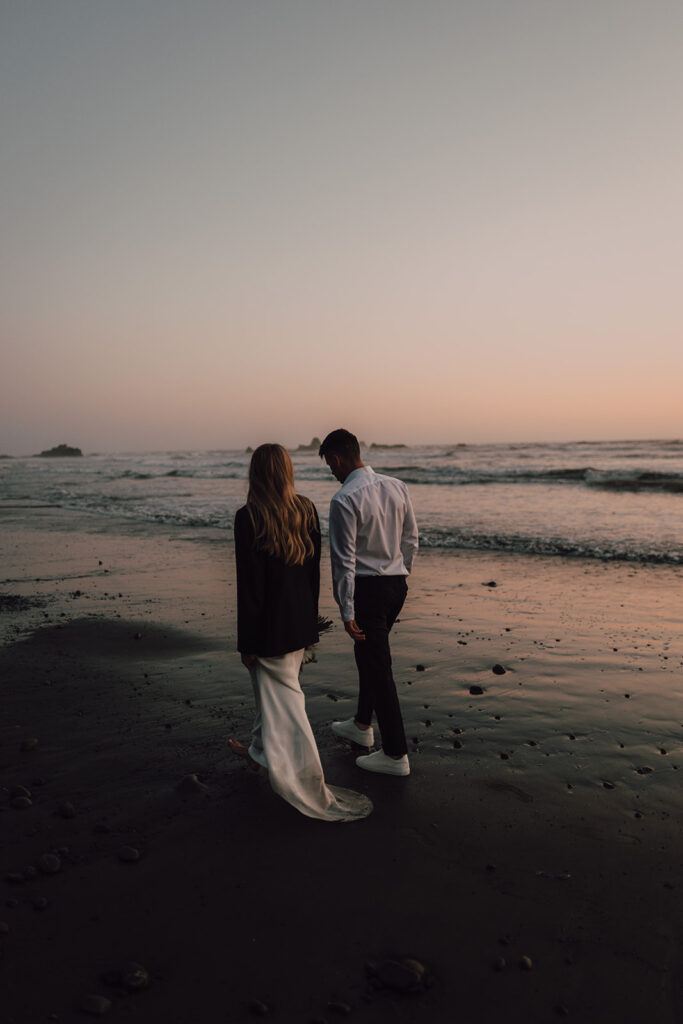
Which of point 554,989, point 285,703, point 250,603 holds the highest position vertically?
point 250,603

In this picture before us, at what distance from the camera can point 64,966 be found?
2484 millimetres

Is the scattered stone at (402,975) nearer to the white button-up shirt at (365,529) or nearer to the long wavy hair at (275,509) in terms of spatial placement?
the white button-up shirt at (365,529)

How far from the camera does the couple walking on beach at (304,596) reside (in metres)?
3.56

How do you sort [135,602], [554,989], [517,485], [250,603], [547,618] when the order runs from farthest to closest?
[517,485], [135,602], [547,618], [250,603], [554,989]

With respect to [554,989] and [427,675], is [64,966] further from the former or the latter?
[427,675]

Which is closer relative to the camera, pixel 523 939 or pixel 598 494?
pixel 523 939

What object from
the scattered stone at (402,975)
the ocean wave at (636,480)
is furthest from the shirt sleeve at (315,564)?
the ocean wave at (636,480)

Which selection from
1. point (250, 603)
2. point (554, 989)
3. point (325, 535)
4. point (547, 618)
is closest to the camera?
point (554, 989)

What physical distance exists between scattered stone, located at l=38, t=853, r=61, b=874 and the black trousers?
2.05 metres

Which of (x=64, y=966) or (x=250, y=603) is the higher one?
(x=250, y=603)

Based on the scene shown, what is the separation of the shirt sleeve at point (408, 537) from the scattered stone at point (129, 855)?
2417mm

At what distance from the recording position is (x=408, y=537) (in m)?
4.41

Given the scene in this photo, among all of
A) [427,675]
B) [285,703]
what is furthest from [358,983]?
[427,675]

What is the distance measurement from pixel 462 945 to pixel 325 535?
13.2 meters
